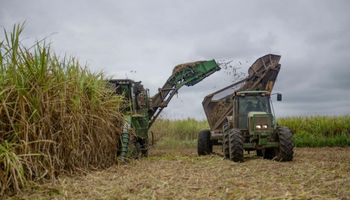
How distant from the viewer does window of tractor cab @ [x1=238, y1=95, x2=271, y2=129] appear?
41.7 ft

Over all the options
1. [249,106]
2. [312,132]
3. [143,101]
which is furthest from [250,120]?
[312,132]

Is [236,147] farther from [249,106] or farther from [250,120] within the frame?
[249,106]

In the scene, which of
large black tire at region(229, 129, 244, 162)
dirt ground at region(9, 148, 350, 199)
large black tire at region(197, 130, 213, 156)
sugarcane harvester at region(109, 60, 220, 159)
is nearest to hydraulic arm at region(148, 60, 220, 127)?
sugarcane harvester at region(109, 60, 220, 159)

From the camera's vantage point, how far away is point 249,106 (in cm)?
1277

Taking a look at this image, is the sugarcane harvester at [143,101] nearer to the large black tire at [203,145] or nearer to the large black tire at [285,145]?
the large black tire at [203,145]

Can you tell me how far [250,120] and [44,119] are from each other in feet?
19.9

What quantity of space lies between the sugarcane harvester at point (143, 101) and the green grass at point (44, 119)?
5.47ft

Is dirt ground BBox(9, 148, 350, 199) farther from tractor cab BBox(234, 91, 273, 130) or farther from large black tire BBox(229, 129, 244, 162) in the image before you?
tractor cab BBox(234, 91, 273, 130)

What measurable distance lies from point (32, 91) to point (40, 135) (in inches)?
29.0

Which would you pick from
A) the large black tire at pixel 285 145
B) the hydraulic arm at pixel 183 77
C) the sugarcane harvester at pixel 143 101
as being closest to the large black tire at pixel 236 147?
the large black tire at pixel 285 145

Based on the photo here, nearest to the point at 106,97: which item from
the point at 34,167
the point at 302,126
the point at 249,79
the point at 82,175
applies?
the point at 82,175

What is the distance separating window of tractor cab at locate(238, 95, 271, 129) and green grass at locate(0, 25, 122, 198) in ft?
14.6

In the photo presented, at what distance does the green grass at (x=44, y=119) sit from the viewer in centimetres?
688

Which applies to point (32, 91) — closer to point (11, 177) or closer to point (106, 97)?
point (11, 177)
